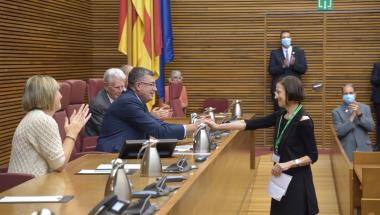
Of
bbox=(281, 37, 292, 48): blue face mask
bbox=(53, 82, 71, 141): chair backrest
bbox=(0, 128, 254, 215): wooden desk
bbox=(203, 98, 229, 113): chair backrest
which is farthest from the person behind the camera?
bbox=(203, 98, 229, 113): chair backrest

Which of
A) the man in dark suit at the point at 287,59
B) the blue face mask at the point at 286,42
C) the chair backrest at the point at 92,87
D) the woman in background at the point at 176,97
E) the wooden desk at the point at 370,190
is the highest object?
the blue face mask at the point at 286,42

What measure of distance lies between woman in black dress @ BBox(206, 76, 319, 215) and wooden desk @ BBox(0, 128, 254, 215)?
0.46 metres

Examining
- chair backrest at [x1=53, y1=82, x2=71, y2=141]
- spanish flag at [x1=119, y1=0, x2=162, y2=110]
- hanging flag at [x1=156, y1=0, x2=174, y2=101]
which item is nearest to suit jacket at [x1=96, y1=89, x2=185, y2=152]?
chair backrest at [x1=53, y1=82, x2=71, y2=141]

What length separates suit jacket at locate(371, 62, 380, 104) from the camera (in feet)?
36.4

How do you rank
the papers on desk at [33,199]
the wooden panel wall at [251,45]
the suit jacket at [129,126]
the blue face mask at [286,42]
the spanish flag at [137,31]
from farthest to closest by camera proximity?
the wooden panel wall at [251,45]
the blue face mask at [286,42]
the spanish flag at [137,31]
the suit jacket at [129,126]
the papers on desk at [33,199]

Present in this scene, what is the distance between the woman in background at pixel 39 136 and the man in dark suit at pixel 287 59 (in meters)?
7.46

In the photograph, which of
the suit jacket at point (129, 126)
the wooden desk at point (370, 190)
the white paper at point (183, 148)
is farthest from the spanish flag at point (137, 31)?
the wooden desk at point (370, 190)

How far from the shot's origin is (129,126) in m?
5.41

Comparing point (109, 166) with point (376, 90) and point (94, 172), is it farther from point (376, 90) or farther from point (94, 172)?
point (376, 90)

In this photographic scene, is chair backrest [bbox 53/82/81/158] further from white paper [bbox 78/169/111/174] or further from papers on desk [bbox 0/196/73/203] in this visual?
papers on desk [bbox 0/196/73/203]

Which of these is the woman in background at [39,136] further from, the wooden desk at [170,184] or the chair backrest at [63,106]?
the chair backrest at [63,106]

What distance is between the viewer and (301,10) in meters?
11.8

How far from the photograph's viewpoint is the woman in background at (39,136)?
405 cm

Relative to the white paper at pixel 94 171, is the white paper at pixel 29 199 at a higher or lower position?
higher
